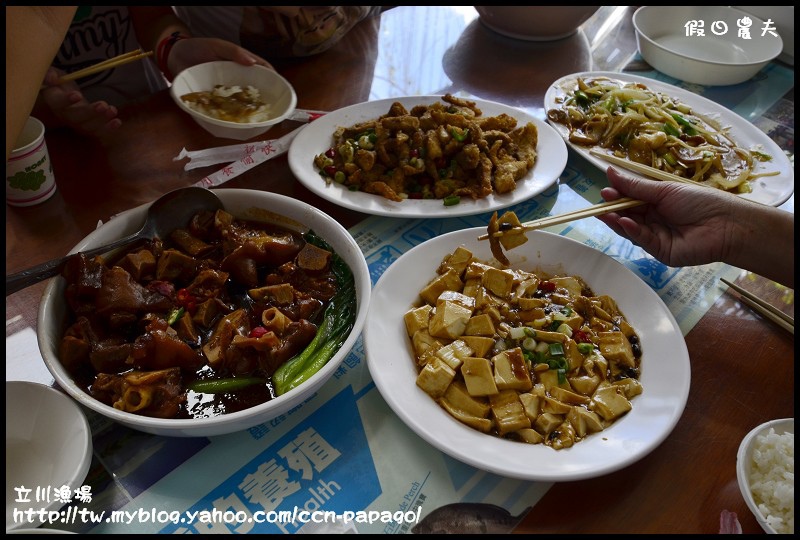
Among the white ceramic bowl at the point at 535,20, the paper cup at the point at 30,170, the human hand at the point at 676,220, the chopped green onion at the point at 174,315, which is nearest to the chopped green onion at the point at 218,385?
the chopped green onion at the point at 174,315

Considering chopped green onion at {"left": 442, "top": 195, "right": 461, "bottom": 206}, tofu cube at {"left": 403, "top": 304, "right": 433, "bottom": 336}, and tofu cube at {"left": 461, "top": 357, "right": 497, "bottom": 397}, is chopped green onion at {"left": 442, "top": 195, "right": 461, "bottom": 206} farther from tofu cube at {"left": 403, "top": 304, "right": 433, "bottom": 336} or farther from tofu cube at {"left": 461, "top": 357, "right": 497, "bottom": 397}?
tofu cube at {"left": 461, "top": 357, "right": 497, "bottom": 397}

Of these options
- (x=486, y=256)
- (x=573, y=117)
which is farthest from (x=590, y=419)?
(x=573, y=117)

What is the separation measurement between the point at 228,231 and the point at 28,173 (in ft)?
2.84

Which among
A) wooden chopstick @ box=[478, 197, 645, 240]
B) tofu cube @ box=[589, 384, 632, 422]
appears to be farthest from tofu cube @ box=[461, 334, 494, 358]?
wooden chopstick @ box=[478, 197, 645, 240]

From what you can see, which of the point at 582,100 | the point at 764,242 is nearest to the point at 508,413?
the point at 764,242

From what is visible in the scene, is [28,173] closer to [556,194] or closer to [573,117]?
[556,194]

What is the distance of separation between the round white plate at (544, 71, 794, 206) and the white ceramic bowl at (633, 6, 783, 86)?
239 mm

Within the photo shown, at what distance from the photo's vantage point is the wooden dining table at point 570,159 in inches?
57.6

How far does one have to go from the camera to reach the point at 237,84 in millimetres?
2703

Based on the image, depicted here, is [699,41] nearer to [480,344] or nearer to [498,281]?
[498,281]

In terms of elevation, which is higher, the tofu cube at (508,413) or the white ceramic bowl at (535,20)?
the white ceramic bowl at (535,20)

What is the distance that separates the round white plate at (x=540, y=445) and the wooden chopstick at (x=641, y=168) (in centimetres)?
75

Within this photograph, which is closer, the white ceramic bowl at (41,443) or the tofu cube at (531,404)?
the white ceramic bowl at (41,443)

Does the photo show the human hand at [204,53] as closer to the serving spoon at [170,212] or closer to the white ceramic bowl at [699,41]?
the serving spoon at [170,212]
